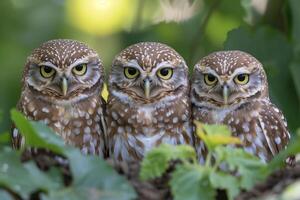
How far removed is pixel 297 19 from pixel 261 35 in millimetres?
229

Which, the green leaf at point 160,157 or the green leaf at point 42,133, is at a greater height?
the green leaf at point 42,133

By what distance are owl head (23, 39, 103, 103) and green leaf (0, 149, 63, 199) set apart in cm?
177

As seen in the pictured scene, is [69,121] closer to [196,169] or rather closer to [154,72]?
[154,72]

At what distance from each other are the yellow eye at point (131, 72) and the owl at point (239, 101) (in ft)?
1.13

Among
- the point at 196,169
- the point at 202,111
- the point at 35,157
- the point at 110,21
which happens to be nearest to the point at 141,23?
the point at 110,21

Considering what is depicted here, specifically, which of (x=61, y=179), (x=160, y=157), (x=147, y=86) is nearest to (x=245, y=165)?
(x=160, y=157)

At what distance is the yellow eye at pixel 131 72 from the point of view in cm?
540

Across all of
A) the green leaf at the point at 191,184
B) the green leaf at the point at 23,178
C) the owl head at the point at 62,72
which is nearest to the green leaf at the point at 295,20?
the owl head at the point at 62,72

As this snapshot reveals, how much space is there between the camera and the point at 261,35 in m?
5.85

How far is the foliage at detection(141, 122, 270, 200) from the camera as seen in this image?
3471 mm

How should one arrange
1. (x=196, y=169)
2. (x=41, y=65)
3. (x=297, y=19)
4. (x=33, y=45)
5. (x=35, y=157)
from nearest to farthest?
(x=196, y=169) < (x=35, y=157) < (x=41, y=65) < (x=297, y=19) < (x=33, y=45)

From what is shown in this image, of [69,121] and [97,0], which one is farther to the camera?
[97,0]

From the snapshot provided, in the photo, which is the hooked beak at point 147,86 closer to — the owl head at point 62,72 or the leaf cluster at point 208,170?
the owl head at point 62,72

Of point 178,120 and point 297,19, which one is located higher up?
point 297,19
